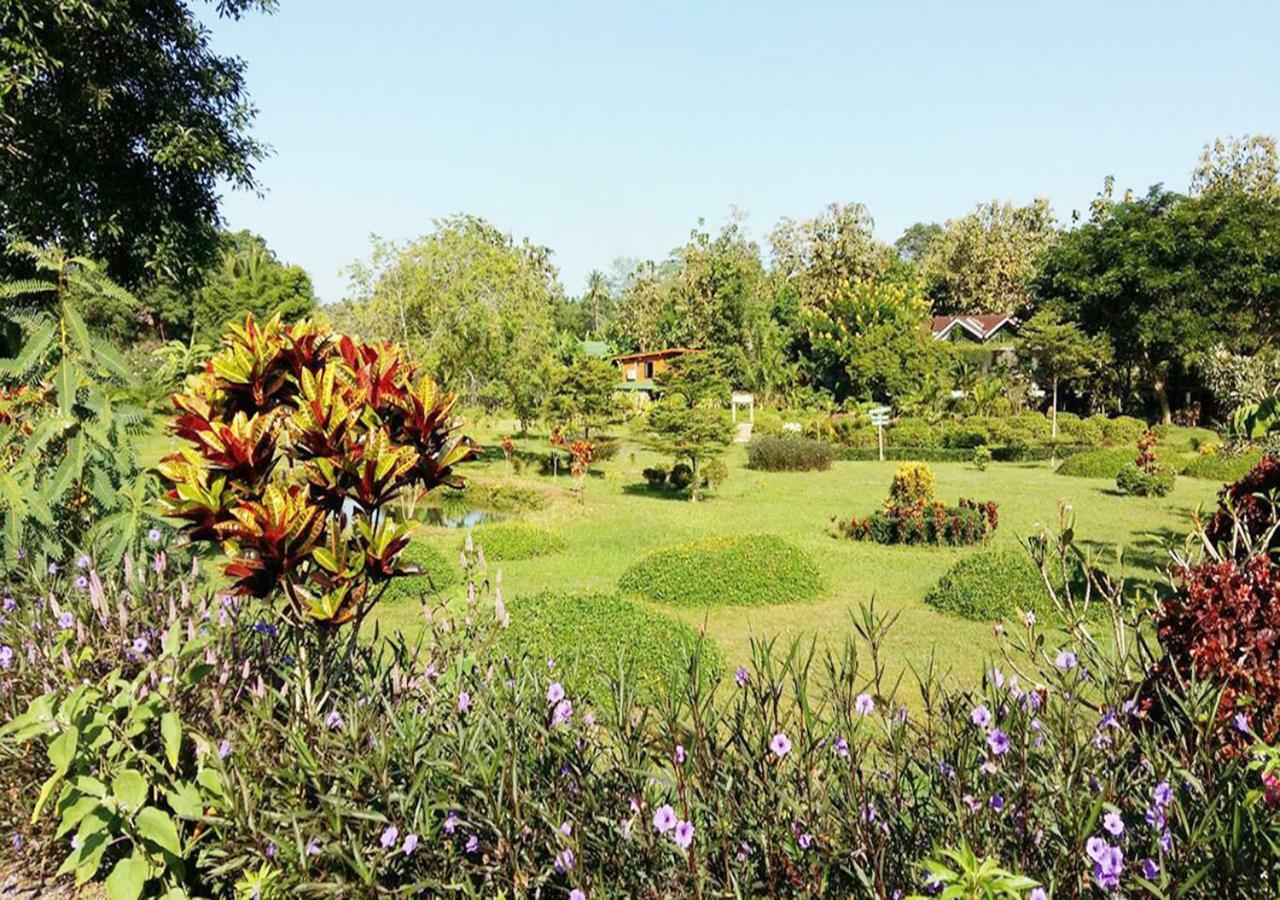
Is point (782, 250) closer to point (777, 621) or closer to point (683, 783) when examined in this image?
point (777, 621)

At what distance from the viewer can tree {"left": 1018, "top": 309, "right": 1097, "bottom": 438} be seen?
2767 cm

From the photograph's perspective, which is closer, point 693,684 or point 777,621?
point 693,684

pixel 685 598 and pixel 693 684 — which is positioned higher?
pixel 693 684

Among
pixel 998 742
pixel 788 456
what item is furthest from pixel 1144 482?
pixel 998 742

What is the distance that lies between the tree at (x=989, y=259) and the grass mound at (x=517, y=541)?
41.4 metres

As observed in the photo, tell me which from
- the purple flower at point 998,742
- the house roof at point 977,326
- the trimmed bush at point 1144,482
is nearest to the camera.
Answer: the purple flower at point 998,742

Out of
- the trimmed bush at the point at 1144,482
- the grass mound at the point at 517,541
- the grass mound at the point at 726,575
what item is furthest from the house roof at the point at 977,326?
the grass mound at the point at 726,575

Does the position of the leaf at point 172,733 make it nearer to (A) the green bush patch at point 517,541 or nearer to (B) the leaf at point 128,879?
(B) the leaf at point 128,879

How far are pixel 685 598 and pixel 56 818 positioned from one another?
6642 millimetres

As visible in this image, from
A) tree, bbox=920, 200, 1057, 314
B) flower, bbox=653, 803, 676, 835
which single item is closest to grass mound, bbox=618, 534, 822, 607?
flower, bbox=653, 803, 676, 835

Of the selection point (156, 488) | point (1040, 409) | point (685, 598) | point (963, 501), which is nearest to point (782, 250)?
point (1040, 409)

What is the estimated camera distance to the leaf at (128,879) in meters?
2.04

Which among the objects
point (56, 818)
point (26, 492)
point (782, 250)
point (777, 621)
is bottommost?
point (777, 621)

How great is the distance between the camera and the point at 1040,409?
3325 cm
